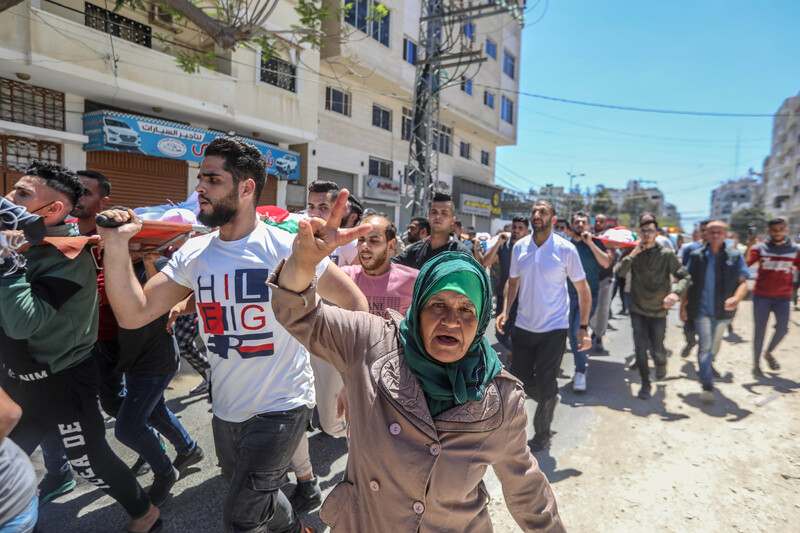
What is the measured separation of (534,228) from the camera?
13.8 feet

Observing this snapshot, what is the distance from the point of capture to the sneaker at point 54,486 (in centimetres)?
281

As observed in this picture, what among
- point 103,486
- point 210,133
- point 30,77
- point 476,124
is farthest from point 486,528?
point 476,124

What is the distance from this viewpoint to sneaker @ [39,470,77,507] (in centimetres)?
281

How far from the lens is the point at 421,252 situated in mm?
4336

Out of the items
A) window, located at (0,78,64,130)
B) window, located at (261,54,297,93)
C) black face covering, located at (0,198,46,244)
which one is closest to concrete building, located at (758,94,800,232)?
window, located at (261,54,297,93)

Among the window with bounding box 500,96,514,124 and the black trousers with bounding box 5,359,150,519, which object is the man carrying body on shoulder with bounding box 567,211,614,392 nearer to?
the black trousers with bounding box 5,359,150,519

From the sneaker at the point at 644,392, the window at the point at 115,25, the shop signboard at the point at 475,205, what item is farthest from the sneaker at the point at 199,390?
the shop signboard at the point at 475,205

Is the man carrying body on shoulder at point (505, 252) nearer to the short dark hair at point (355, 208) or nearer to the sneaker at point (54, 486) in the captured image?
the short dark hair at point (355, 208)

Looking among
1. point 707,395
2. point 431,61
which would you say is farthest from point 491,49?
point 707,395

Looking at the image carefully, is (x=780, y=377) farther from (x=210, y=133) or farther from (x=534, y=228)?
(x=210, y=133)

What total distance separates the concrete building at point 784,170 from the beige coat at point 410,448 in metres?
59.0

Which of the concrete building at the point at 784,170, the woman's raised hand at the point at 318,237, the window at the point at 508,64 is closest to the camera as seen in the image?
the woman's raised hand at the point at 318,237

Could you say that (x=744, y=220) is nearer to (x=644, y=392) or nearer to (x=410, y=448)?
(x=644, y=392)

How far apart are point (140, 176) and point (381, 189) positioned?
9.81 metres
